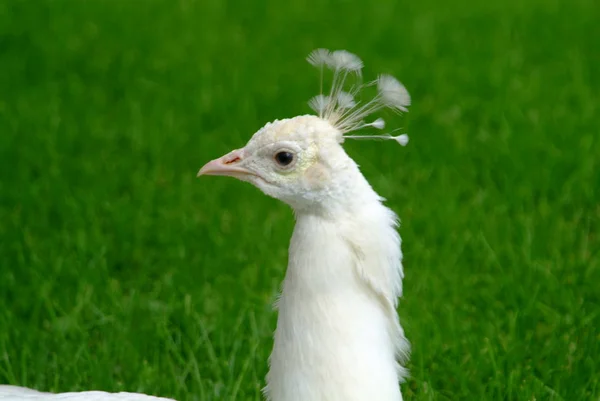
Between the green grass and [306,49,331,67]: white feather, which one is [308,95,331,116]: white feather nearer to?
[306,49,331,67]: white feather

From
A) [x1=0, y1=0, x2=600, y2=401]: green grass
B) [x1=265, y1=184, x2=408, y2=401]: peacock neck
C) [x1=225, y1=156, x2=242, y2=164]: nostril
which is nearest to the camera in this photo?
[x1=265, y1=184, x2=408, y2=401]: peacock neck

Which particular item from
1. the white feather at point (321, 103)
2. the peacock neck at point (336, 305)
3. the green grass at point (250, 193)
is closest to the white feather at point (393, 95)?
the white feather at point (321, 103)

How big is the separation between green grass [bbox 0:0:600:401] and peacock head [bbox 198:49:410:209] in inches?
41.0

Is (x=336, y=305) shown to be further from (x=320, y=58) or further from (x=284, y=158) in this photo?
(x=320, y=58)

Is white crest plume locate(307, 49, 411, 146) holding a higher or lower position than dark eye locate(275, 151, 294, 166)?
higher

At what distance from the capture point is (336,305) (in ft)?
6.76

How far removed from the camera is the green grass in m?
3.22

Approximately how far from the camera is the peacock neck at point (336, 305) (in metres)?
2.05

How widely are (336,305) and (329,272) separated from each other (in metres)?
0.07

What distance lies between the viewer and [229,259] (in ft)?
13.0

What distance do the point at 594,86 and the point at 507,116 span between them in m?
0.76

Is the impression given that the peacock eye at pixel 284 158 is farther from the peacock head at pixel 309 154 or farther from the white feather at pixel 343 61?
the white feather at pixel 343 61

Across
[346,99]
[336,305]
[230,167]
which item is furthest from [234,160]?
[336,305]

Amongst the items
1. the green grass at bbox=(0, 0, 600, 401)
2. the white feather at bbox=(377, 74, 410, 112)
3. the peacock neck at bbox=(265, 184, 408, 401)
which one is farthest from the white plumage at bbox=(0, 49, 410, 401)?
the green grass at bbox=(0, 0, 600, 401)
